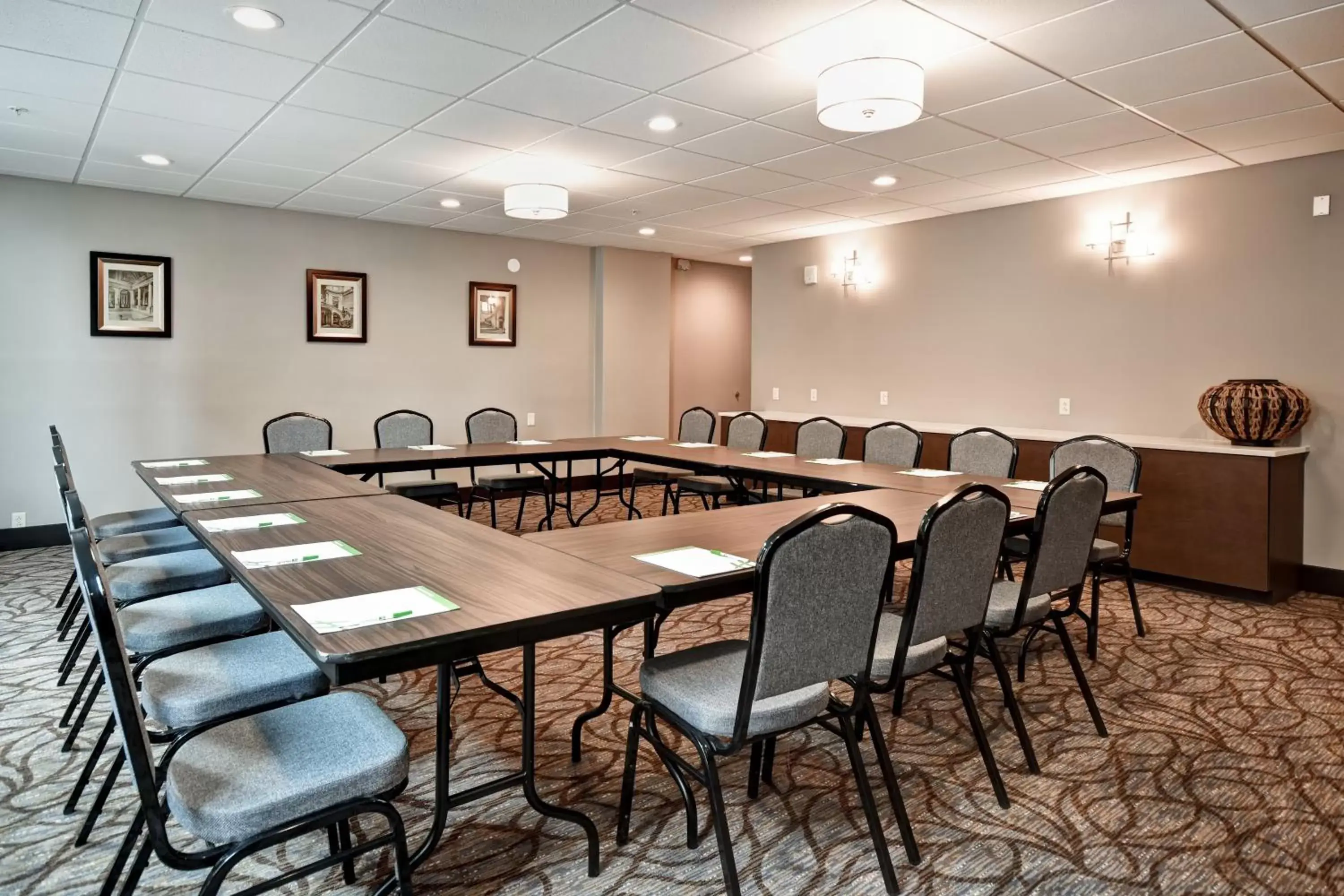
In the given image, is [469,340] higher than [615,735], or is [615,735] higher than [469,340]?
[469,340]

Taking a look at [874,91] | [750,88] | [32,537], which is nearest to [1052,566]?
[874,91]

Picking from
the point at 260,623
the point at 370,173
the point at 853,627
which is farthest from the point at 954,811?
the point at 370,173

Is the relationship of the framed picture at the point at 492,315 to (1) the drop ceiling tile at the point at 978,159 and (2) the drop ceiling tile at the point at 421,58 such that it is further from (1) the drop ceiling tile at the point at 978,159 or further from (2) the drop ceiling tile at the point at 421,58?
(1) the drop ceiling tile at the point at 978,159

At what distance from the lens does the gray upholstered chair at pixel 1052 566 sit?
2.56 meters

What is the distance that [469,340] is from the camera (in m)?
7.80

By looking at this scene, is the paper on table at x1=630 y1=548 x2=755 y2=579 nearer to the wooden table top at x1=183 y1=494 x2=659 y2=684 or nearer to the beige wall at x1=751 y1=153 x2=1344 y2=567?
the wooden table top at x1=183 y1=494 x2=659 y2=684

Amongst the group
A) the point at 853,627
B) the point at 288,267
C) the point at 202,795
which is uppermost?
the point at 288,267

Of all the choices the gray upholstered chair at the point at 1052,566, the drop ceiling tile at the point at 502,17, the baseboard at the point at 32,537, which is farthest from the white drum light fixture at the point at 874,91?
the baseboard at the point at 32,537

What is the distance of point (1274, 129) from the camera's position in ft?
13.7

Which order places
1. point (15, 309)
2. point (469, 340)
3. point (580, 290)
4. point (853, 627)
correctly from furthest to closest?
point (580, 290)
point (469, 340)
point (15, 309)
point (853, 627)

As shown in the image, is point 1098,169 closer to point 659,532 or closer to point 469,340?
point 659,532

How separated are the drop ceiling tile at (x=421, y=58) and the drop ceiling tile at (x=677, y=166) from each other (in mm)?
1411

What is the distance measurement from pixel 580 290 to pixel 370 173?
3.40 m

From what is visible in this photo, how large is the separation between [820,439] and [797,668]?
12.9 ft
